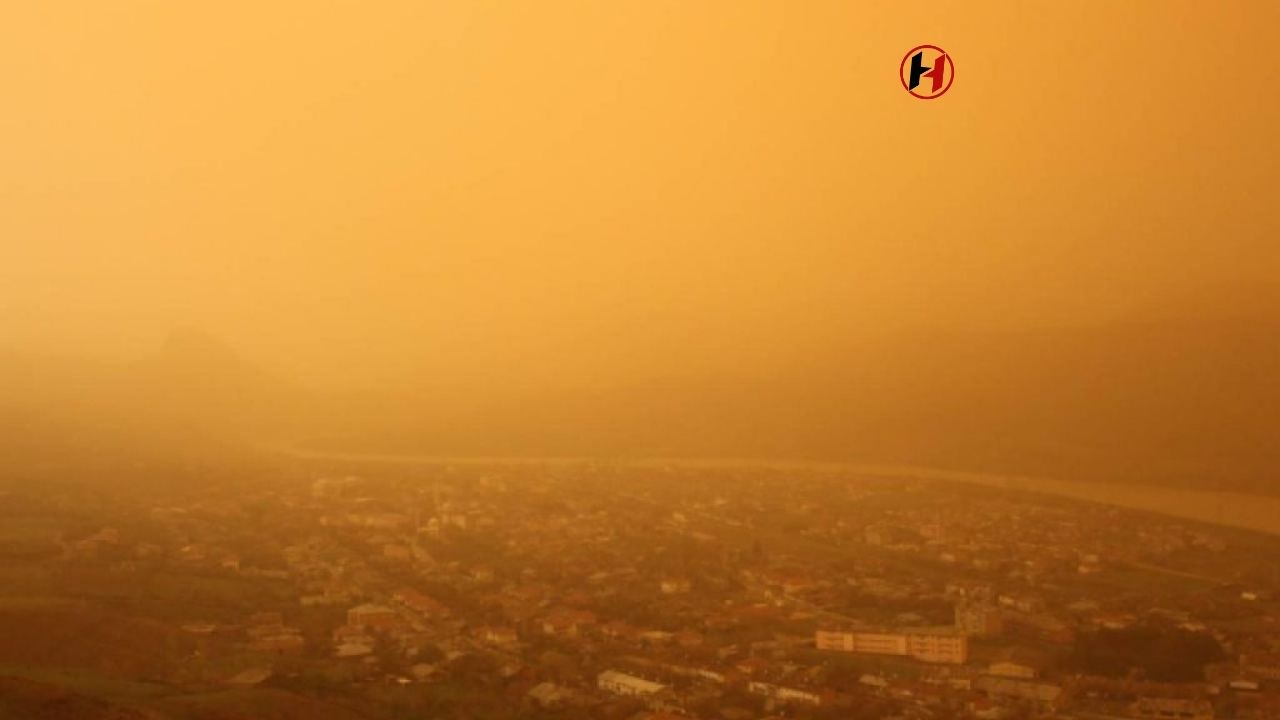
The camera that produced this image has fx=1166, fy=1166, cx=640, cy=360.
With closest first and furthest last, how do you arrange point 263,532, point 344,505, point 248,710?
point 248,710
point 263,532
point 344,505

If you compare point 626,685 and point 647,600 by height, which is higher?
point 647,600

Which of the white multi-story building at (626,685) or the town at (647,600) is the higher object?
the town at (647,600)

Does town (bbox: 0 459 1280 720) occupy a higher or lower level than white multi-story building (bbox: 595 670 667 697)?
higher

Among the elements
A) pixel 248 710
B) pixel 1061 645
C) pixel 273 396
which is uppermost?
pixel 273 396

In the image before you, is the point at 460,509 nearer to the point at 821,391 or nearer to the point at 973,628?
the point at 973,628

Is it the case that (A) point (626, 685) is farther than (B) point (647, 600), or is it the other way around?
(B) point (647, 600)

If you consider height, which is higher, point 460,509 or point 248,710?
point 460,509

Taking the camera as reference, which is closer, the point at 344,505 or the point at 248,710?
the point at 248,710

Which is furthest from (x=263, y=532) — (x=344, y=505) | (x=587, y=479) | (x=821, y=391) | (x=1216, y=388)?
(x=1216, y=388)
